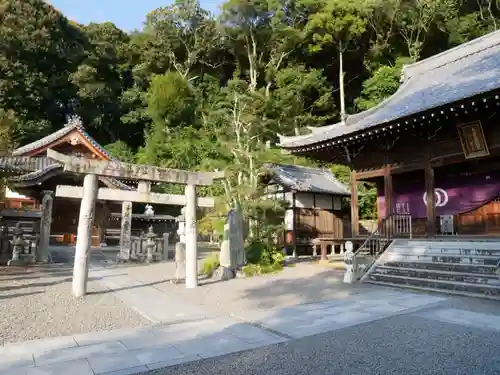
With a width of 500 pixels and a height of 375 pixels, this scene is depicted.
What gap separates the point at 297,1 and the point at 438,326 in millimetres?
32384

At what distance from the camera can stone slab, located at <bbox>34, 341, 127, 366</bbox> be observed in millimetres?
3840

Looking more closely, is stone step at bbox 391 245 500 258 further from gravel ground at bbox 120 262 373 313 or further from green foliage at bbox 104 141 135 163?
green foliage at bbox 104 141 135 163

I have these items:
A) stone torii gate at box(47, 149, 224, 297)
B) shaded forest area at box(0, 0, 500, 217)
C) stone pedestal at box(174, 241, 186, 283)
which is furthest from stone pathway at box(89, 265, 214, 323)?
shaded forest area at box(0, 0, 500, 217)

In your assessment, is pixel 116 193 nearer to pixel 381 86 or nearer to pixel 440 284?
pixel 440 284

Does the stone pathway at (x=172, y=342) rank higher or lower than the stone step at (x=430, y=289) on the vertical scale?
lower

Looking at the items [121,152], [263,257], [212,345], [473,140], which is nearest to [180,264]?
[263,257]

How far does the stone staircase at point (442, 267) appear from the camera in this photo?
773cm

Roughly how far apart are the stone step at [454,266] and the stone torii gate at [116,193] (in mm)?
5167

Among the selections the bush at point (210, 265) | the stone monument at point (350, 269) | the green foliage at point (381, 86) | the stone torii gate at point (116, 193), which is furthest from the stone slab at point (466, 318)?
the green foliage at point (381, 86)

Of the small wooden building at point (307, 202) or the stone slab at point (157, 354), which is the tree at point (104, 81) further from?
the stone slab at point (157, 354)

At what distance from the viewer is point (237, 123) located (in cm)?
1680


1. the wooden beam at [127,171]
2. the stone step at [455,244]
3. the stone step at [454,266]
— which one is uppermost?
the wooden beam at [127,171]

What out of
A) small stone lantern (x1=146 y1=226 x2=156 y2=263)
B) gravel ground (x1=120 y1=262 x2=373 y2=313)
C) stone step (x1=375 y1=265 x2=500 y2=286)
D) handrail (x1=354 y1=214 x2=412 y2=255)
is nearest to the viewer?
gravel ground (x1=120 y1=262 x2=373 y2=313)

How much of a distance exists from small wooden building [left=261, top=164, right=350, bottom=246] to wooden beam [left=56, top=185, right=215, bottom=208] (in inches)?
274
